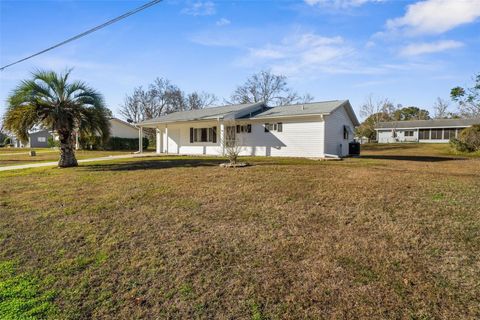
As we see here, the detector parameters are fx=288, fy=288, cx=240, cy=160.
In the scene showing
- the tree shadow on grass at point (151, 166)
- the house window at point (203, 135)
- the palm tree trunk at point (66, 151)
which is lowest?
the tree shadow on grass at point (151, 166)

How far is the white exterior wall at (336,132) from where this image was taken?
16.2 meters

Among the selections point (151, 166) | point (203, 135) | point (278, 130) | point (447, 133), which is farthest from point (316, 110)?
point (447, 133)

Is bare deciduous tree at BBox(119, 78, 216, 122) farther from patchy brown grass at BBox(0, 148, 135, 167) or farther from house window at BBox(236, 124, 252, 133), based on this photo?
house window at BBox(236, 124, 252, 133)

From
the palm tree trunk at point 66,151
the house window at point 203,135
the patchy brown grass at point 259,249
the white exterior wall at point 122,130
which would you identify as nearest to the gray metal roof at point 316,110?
the house window at point 203,135

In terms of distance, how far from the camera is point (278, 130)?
1711cm

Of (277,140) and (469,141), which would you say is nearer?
(277,140)

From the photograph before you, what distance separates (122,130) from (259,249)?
35.7 meters

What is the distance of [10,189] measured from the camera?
8.67 metres

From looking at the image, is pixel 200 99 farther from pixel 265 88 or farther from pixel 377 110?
pixel 377 110

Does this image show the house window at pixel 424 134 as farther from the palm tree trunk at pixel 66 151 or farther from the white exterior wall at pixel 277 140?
the palm tree trunk at pixel 66 151

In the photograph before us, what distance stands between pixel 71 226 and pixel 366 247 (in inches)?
201

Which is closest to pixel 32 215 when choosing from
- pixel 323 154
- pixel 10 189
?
pixel 10 189

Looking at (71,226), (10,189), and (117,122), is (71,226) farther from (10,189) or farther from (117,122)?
(117,122)

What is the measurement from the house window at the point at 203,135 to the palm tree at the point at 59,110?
7784 mm
